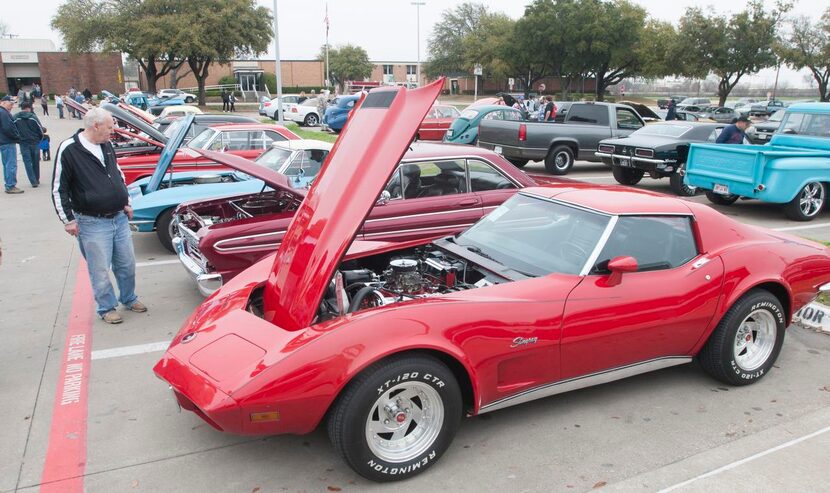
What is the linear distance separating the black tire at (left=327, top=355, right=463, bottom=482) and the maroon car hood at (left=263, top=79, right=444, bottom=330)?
0.54m

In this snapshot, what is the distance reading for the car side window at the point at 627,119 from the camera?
50.4ft

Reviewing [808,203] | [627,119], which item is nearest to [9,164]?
[627,119]

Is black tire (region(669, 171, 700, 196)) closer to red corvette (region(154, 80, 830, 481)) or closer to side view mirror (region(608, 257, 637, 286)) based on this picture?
red corvette (region(154, 80, 830, 481))

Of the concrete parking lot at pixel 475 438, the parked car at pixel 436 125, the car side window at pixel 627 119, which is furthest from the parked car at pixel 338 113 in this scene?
the concrete parking lot at pixel 475 438

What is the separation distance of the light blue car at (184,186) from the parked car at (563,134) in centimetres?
758

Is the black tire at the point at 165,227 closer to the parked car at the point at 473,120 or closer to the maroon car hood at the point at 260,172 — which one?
the maroon car hood at the point at 260,172

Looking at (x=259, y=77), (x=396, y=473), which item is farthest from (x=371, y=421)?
(x=259, y=77)

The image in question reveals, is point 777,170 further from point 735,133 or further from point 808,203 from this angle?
point 735,133

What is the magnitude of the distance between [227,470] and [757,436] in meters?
3.15

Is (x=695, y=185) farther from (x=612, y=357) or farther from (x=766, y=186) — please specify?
(x=612, y=357)

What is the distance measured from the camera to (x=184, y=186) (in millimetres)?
8164

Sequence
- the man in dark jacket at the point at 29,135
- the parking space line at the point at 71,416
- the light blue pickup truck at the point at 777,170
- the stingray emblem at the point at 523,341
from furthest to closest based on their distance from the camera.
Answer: the man in dark jacket at the point at 29,135
the light blue pickup truck at the point at 777,170
the stingray emblem at the point at 523,341
the parking space line at the point at 71,416

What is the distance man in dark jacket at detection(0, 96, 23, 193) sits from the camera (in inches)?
484

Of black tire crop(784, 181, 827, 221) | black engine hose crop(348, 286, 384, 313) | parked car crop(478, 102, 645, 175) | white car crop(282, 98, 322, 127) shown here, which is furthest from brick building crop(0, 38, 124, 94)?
black engine hose crop(348, 286, 384, 313)
